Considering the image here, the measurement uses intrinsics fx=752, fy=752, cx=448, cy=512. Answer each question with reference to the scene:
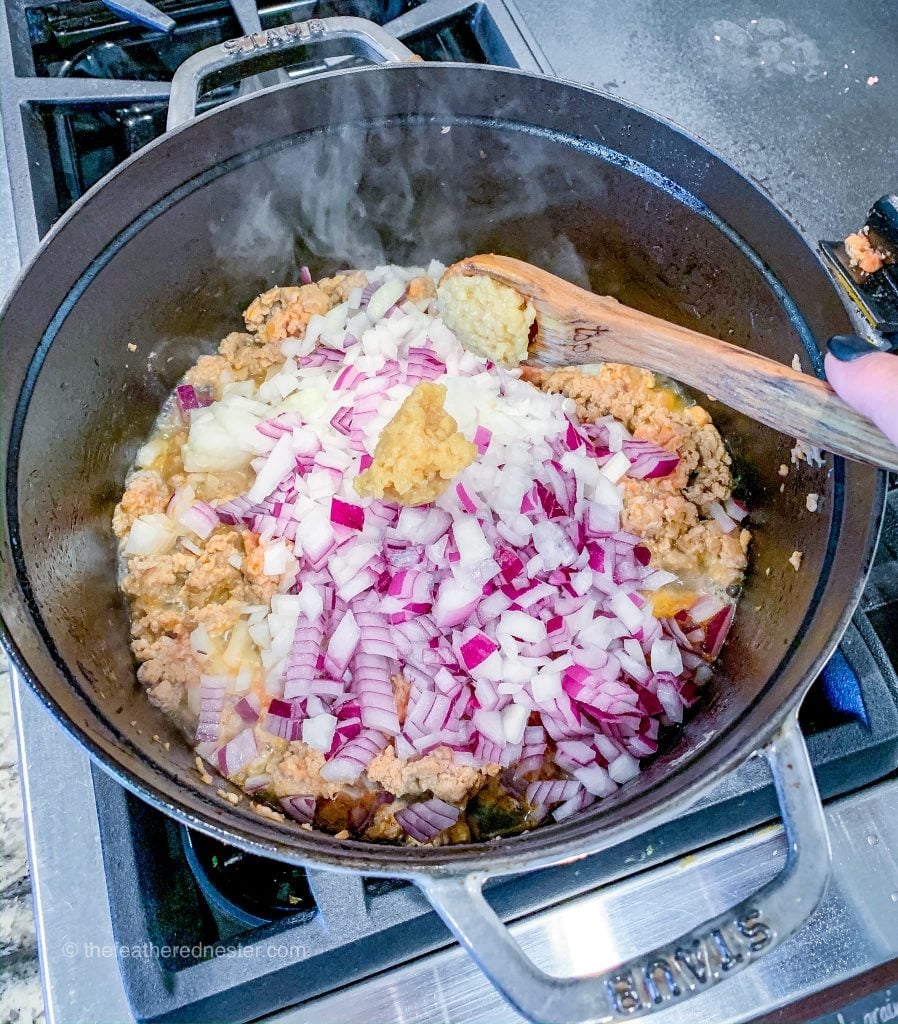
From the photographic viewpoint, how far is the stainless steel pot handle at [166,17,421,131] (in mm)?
1324

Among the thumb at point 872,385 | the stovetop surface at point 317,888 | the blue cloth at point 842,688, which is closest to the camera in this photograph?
the thumb at point 872,385

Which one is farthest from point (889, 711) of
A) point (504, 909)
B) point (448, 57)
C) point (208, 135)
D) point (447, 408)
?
point (448, 57)

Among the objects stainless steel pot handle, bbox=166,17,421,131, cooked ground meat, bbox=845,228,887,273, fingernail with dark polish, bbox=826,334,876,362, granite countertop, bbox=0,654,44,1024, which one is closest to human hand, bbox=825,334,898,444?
fingernail with dark polish, bbox=826,334,876,362

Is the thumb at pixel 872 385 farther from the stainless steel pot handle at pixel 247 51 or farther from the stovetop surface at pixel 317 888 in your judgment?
the stainless steel pot handle at pixel 247 51

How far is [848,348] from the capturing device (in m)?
0.95

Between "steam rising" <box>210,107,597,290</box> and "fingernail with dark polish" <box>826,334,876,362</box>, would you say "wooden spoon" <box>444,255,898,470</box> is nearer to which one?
"fingernail with dark polish" <box>826,334,876,362</box>

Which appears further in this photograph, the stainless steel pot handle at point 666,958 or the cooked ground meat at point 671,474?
the cooked ground meat at point 671,474

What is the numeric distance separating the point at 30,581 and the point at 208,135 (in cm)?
84

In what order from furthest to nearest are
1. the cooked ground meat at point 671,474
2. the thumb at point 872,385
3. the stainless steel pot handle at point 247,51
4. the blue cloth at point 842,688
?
the cooked ground meat at point 671,474 → the stainless steel pot handle at point 247,51 → the blue cloth at point 842,688 → the thumb at point 872,385

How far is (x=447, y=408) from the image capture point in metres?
1.48

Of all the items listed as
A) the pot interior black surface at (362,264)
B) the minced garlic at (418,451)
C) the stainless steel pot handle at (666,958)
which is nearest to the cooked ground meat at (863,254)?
the pot interior black surface at (362,264)

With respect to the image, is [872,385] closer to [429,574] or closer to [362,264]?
[429,574]

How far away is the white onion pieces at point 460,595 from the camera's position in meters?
1.26

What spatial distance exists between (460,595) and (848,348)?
2.28 ft
